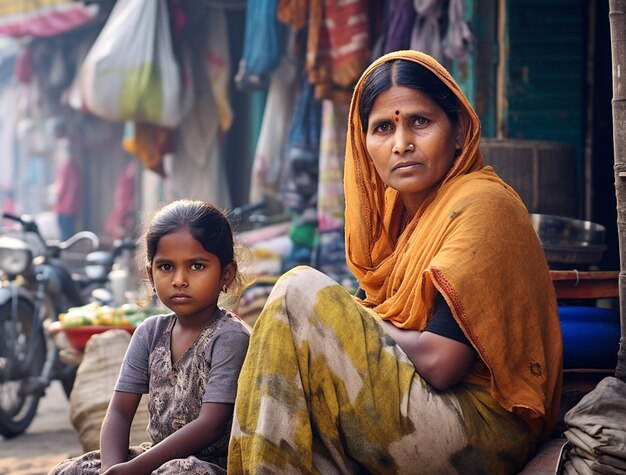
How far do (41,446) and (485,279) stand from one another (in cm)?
388

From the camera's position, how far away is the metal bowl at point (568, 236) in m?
3.95

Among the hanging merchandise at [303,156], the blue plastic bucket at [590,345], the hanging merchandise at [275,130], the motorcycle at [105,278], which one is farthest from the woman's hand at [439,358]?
the hanging merchandise at [275,130]

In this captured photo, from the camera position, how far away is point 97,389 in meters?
4.92

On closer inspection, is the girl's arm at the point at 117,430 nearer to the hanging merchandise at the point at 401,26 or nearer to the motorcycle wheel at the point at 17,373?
the motorcycle wheel at the point at 17,373

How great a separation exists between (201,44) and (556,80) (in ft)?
15.9

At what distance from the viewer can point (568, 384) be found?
336cm

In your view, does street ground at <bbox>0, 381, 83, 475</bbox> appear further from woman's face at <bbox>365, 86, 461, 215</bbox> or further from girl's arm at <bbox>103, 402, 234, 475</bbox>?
woman's face at <bbox>365, 86, 461, 215</bbox>

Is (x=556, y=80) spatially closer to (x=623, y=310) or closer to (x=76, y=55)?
(x=623, y=310)

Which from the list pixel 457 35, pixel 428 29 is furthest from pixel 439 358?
pixel 428 29

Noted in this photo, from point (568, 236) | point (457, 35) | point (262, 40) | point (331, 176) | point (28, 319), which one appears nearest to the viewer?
point (568, 236)

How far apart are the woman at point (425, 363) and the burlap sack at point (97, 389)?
7.19 ft

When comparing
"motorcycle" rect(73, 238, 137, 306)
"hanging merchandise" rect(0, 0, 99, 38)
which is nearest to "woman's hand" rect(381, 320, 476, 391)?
"motorcycle" rect(73, 238, 137, 306)

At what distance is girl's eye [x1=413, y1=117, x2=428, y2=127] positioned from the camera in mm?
3002

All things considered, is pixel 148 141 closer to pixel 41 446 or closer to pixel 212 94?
pixel 212 94
